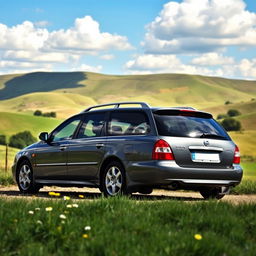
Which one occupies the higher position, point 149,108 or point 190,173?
point 149,108

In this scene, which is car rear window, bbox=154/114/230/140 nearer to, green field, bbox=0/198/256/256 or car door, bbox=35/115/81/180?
car door, bbox=35/115/81/180

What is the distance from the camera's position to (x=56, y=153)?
40.9ft

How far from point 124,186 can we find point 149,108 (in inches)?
54.9

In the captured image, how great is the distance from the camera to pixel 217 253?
5.63 meters

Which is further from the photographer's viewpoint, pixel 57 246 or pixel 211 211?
pixel 211 211

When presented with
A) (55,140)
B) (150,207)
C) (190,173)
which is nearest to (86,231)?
(150,207)

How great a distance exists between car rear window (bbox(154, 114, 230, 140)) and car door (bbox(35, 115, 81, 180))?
2334 mm

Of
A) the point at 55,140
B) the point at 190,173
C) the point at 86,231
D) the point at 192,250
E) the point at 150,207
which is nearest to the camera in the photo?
the point at 192,250

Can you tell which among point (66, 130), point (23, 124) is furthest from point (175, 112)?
point (23, 124)

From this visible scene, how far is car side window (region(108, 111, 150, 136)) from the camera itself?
10.7 meters

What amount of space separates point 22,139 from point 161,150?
105m

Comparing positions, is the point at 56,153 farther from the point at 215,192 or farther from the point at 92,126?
the point at 215,192

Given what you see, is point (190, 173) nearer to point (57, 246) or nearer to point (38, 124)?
point (57, 246)

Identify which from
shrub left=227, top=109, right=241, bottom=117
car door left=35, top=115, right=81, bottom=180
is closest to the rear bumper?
car door left=35, top=115, right=81, bottom=180
